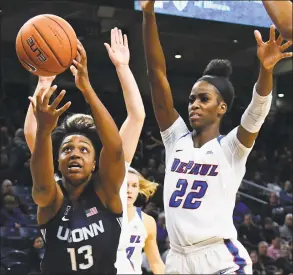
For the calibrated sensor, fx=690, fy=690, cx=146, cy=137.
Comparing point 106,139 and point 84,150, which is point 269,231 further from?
point 106,139

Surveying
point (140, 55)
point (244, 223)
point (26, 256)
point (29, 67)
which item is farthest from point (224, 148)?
point (140, 55)

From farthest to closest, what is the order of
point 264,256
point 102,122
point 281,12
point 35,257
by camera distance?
point 264,256, point 35,257, point 102,122, point 281,12

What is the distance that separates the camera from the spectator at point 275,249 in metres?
10.8

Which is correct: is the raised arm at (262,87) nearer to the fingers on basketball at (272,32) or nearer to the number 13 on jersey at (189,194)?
the fingers on basketball at (272,32)

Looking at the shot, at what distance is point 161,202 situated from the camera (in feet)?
38.3

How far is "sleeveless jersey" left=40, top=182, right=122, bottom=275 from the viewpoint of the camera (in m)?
3.44

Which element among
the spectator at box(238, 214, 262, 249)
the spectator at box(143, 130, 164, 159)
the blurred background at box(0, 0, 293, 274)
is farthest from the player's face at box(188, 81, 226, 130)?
the spectator at box(143, 130, 164, 159)

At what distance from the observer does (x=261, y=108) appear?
12.6 feet

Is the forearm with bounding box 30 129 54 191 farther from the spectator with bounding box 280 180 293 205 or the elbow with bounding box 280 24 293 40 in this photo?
the spectator with bounding box 280 180 293 205

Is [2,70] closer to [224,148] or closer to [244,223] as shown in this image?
[244,223]

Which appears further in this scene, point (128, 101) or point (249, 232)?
point (249, 232)

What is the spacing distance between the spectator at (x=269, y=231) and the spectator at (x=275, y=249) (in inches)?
15.5

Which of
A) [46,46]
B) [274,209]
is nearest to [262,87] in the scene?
[46,46]

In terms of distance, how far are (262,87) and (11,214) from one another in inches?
266
